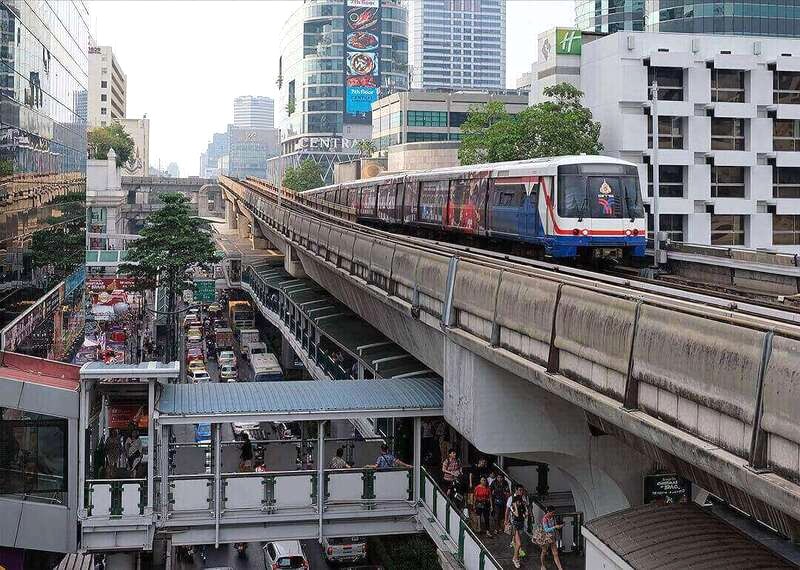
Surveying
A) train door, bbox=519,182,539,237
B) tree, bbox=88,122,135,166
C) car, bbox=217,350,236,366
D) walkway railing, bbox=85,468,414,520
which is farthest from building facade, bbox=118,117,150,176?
walkway railing, bbox=85,468,414,520

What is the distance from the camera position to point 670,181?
5128 cm

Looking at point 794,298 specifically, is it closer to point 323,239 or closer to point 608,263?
point 608,263

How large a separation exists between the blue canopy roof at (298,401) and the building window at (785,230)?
38702mm

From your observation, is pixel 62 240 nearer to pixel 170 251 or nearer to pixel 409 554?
pixel 409 554

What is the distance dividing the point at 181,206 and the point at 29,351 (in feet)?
93.7

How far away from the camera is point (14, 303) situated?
23.0 metres

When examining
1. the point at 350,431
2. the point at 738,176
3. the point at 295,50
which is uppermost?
the point at 295,50

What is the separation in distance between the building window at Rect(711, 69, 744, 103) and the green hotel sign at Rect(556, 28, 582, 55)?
25.3 ft

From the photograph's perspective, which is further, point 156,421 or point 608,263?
point 608,263

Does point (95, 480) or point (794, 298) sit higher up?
point (794, 298)

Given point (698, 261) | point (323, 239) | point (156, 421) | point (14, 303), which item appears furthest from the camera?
point (323, 239)

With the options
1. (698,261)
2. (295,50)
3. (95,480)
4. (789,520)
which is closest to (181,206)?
(698,261)

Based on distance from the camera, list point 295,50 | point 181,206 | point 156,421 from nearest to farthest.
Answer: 1. point 156,421
2. point 181,206
3. point 295,50

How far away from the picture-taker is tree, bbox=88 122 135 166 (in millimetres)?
121812
